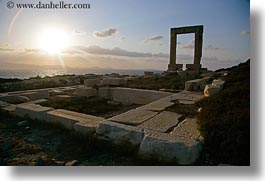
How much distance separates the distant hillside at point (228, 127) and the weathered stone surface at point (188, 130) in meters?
0.11

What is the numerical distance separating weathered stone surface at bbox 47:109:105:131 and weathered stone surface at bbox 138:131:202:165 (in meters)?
0.94

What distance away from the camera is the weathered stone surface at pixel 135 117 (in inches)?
143

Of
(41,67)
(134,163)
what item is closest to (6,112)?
(41,67)

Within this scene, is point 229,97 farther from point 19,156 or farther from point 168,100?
point 19,156

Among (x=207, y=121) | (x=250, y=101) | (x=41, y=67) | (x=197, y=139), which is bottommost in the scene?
(x=197, y=139)

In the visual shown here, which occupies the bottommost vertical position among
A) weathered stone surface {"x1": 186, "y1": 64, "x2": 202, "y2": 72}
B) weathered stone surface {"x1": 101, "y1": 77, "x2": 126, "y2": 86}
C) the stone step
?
the stone step

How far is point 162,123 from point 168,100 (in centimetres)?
182

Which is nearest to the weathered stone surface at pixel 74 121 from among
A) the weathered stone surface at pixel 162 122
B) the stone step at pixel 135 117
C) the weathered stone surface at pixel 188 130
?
the stone step at pixel 135 117

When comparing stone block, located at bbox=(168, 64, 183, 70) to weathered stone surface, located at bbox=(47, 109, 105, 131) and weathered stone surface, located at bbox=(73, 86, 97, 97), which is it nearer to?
weathered stone surface, located at bbox=(73, 86, 97, 97)

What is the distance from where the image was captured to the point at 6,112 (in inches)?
195

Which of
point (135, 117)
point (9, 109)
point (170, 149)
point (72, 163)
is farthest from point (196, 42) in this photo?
point (72, 163)

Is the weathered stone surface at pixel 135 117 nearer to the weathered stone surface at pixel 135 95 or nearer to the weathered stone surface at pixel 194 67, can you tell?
the weathered stone surface at pixel 135 95

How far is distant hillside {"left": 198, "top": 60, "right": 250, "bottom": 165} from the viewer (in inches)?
117

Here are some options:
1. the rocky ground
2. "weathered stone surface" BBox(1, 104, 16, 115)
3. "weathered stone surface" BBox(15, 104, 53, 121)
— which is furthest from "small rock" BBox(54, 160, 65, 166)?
"weathered stone surface" BBox(1, 104, 16, 115)
